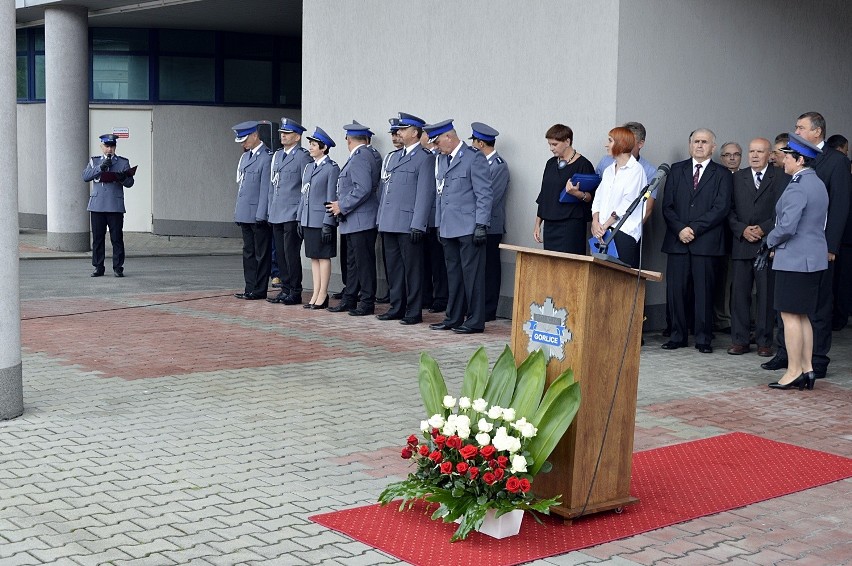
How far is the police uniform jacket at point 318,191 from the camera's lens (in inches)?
484

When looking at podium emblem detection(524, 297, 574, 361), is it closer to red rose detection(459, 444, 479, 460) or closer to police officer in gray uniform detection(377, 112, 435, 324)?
red rose detection(459, 444, 479, 460)

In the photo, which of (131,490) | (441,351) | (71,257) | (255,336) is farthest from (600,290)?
(71,257)

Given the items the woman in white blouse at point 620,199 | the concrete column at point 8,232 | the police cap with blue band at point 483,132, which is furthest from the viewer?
the police cap with blue band at point 483,132

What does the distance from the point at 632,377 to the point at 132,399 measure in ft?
12.3

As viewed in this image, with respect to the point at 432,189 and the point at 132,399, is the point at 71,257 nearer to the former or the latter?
the point at 432,189

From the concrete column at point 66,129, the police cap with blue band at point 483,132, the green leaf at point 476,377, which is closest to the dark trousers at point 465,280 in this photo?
the police cap with blue band at point 483,132

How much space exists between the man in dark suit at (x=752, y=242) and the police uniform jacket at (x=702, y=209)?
0.14 m

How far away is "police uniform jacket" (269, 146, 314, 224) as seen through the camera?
1277 centimetres

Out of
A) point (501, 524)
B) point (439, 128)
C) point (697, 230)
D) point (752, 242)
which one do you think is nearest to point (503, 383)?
point (501, 524)

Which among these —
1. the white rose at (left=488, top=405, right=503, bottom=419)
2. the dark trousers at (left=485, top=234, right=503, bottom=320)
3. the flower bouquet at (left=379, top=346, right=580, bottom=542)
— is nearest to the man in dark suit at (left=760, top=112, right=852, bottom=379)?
the dark trousers at (left=485, top=234, right=503, bottom=320)

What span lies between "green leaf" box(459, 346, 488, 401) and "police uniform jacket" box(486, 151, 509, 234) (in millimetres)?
6297

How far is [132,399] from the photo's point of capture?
7598 millimetres

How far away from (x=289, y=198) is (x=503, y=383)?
8020mm

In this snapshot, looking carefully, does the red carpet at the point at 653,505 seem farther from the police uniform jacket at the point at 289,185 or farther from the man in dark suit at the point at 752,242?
the police uniform jacket at the point at 289,185
